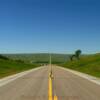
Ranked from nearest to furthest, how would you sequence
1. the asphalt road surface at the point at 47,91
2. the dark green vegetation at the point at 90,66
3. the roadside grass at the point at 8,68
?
the asphalt road surface at the point at 47,91 → the roadside grass at the point at 8,68 → the dark green vegetation at the point at 90,66

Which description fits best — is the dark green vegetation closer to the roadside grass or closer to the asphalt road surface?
the roadside grass

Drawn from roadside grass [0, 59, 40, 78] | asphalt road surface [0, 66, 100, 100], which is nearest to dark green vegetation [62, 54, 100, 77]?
roadside grass [0, 59, 40, 78]

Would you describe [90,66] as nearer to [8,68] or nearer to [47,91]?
[8,68]

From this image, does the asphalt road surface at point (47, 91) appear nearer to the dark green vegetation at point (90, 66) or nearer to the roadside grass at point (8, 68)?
the roadside grass at point (8, 68)

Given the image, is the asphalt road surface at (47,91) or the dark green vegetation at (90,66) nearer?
the asphalt road surface at (47,91)

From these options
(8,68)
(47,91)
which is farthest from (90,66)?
(47,91)

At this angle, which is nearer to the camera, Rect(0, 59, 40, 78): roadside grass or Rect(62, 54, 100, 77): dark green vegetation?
Rect(0, 59, 40, 78): roadside grass

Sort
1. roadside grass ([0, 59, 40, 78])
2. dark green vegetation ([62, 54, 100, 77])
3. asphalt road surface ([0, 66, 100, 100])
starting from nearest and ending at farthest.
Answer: asphalt road surface ([0, 66, 100, 100]) → roadside grass ([0, 59, 40, 78]) → dark green vegetation ([62, 54, 100, 77])

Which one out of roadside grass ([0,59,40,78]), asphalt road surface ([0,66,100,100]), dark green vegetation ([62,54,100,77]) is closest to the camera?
asphalt road surface ([0,66,100,100])

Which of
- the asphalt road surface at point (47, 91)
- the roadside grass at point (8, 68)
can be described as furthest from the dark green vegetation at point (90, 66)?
the asphalt road surface at point (47, 91)

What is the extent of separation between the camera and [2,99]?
11.7m

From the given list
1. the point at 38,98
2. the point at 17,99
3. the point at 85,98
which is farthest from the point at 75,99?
the point at 17,99

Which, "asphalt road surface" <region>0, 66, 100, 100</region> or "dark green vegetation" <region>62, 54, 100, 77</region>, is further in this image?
"dark green vegetation" <region>62, 54, 100, 77</region>

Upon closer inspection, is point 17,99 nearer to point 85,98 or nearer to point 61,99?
point 61,99
